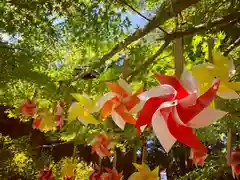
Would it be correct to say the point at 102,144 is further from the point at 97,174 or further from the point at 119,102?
the point at 119,102

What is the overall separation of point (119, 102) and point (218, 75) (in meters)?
0.15

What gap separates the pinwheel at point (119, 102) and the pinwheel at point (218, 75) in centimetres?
12

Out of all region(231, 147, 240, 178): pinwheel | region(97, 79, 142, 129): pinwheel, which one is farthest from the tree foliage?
region(97, 79, 142, 129): pinwheel


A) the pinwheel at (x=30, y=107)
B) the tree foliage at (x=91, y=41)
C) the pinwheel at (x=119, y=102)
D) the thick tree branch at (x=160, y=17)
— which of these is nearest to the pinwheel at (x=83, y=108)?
the pinwheel at (x=119, y=102)

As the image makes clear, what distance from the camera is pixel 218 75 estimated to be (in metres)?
0.38

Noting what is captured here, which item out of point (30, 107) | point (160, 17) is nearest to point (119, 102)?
point (160, 17)

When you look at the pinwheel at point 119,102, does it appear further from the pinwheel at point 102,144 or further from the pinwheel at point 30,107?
the pinwheel at point 30,107

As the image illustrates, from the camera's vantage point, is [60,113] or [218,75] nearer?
[218,75]

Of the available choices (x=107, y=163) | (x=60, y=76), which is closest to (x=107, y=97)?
(x=60, y=76)

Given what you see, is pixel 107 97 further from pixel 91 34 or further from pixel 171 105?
pixel 91 34

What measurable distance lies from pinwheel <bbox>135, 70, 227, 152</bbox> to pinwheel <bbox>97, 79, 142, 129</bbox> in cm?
13

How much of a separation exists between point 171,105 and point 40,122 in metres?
0.70

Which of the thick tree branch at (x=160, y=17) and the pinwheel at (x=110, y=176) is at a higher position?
the thick tree branch at (x=160, y=17)

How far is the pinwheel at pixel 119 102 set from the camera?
478 millimetres
